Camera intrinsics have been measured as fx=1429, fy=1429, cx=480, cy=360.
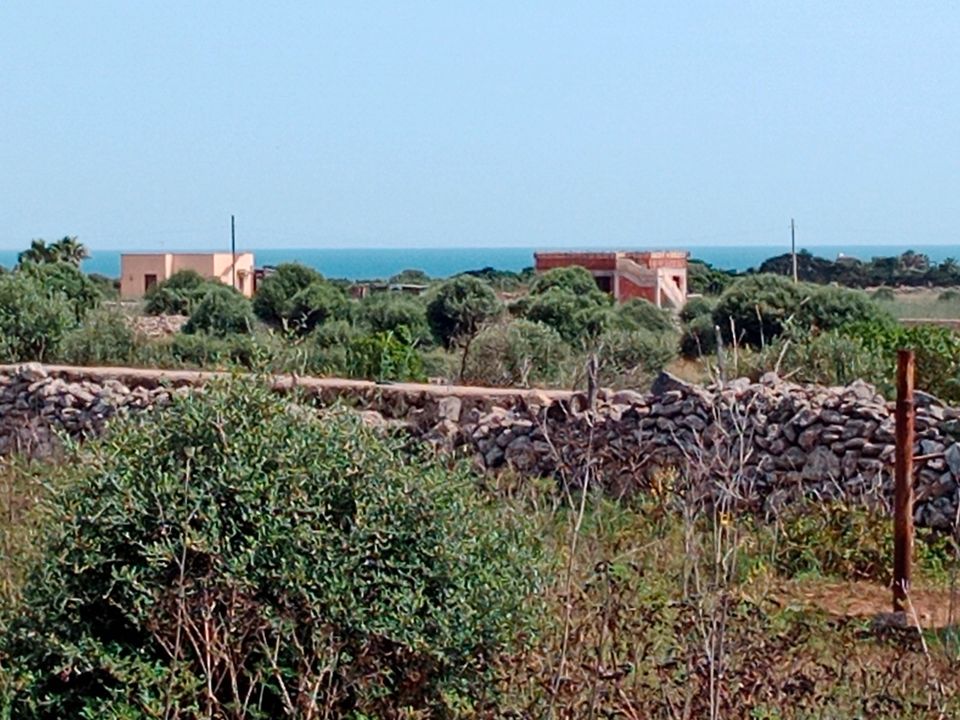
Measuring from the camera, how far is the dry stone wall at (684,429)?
8.77m

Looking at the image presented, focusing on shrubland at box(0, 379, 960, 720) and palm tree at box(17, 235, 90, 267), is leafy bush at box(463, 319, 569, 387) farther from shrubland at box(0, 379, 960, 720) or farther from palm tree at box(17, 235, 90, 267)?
→ palm tree at box(17, 235, 90, 267)

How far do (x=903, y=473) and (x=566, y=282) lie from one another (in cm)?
2266

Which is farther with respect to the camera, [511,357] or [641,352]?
[641,352]

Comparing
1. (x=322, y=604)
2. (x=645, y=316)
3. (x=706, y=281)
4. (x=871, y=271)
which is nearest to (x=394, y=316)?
(x=645, y=316)

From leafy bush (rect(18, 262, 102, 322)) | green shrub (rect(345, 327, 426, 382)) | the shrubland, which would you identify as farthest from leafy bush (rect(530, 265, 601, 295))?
the shrubland

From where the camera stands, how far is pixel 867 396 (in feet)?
31.0

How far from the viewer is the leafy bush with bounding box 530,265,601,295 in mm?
28875

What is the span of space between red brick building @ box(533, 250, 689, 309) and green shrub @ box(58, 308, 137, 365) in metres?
16.2

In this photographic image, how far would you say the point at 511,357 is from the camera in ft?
48.4

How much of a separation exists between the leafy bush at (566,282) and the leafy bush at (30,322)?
13639 mm

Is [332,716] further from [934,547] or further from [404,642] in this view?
[934,547]

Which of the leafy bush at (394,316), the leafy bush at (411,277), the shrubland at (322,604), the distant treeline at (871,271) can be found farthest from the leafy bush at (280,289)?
the distant treeline at (871,271)

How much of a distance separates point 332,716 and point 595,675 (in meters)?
0.83

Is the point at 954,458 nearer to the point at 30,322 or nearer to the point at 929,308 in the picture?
the point at 30,322
